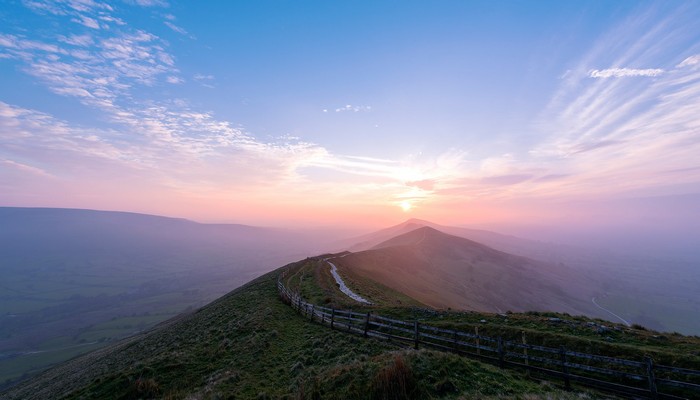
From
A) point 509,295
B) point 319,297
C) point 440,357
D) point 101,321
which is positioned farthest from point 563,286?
point 101,321

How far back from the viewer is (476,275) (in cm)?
10681

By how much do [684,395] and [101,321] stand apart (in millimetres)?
203544

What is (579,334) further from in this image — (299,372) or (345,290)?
(345,290)

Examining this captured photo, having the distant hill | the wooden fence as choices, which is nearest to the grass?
the wooden fence

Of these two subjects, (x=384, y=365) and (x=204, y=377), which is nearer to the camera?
(x=384, y=365)

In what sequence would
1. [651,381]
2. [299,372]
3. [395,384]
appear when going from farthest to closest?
[299,372] < [395,384] < [651,381]

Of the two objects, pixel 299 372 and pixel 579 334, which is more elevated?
pixel 579 334

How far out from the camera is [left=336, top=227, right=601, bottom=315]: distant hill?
79.0 meters

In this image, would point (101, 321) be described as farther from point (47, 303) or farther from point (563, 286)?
point (563, 286)

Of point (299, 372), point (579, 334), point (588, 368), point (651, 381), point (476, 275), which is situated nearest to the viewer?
point (651, 381)

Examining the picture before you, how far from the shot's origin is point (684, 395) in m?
10.5

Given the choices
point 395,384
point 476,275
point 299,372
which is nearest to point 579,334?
point 395,384

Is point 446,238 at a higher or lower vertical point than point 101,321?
higher

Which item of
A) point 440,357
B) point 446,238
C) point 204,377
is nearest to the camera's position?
point 440,357
